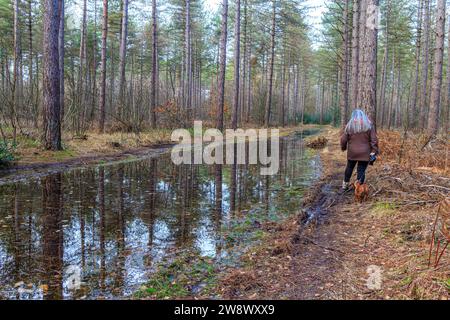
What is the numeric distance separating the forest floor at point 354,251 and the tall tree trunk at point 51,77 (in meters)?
8.64

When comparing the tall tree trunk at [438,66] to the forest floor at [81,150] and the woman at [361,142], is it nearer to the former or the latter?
the woman at [361,142]

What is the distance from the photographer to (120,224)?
5113mm

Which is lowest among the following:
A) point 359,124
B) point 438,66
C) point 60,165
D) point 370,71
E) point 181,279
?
point 181,279

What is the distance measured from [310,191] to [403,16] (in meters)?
31.8

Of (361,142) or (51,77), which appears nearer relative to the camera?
(361,142)

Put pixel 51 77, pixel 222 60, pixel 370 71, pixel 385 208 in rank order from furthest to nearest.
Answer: pixel 222 60 → pixel 51 77 → pixel 370 71 → pixel 385 208

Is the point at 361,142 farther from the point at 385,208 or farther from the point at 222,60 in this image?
the point at 222,60

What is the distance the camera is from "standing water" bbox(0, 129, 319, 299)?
3.37m

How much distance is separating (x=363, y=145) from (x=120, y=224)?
470 centimetres

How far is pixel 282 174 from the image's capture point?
10.2m

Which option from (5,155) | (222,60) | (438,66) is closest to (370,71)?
(438,66)
